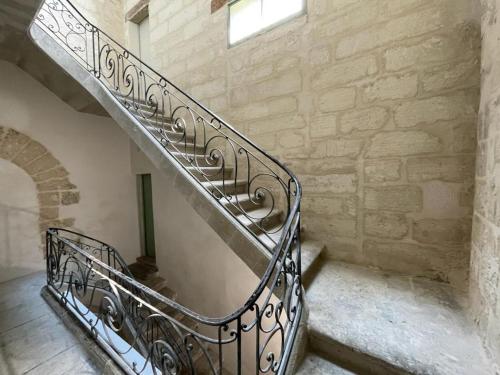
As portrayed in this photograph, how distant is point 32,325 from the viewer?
7.41 ft

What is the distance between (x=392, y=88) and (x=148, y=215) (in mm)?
4913

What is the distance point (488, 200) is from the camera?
130cm

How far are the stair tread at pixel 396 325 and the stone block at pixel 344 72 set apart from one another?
72.0 inches

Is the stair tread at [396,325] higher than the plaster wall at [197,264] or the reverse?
higher

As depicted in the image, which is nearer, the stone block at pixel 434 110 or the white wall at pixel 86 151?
the stone block at pixel 434 110

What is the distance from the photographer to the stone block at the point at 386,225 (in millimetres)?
1942

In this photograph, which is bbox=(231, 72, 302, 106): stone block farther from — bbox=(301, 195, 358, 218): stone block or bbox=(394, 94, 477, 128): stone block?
bbox=(301, 195, 358, 218): stone block

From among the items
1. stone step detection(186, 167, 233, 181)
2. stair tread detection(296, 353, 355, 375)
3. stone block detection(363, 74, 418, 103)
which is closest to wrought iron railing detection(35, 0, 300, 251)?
stone step detection(186, 167, 233, 181)

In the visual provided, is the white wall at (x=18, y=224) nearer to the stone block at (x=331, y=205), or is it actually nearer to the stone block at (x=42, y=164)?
the stone block at (x=42, y=164)

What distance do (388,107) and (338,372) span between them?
6.52ft

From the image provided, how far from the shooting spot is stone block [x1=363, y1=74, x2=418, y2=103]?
6.07 ft

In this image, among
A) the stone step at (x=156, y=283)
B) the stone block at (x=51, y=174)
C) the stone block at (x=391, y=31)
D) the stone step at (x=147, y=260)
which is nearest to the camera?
the stone block at (x=391, y=31)

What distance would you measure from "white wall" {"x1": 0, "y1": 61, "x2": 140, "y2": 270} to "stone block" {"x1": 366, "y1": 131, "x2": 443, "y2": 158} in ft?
15.4

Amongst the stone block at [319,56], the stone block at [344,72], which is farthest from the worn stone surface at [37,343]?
the stone block at [319,56]
